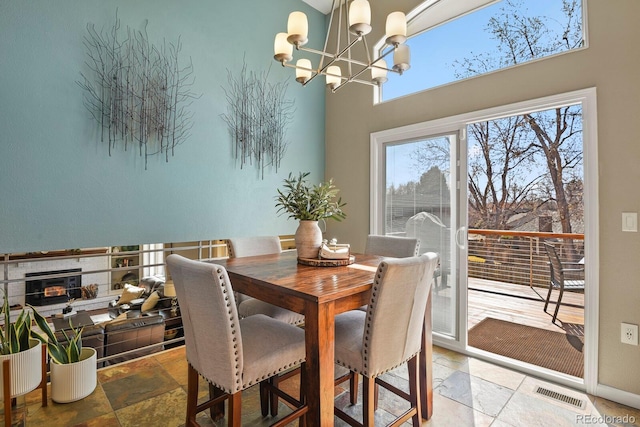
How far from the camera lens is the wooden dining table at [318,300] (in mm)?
1370

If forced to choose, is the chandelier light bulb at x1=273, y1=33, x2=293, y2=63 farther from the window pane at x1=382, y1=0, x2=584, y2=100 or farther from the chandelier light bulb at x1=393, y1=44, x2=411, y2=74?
the window pane at x1=382, y1=0, x2=584, y2=100

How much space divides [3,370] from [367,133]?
11.1 ft

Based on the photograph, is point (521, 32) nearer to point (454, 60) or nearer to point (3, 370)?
point (454, 60)

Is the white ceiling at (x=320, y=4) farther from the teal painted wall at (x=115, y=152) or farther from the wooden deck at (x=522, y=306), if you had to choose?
the wooden deck at (x=522, y=306)

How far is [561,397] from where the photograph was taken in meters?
2.21

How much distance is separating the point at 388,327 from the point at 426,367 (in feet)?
2.03

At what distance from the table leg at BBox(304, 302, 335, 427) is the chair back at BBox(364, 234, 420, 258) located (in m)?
1.23

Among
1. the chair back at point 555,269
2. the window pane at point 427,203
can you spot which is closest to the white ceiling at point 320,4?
the window pane at point 427,203

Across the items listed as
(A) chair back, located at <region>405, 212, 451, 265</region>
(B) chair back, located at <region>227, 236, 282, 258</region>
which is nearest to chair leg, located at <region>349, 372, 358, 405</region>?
(B) chair back, located at <region>227, 236, 282, 258</region>

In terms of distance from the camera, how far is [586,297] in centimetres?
227

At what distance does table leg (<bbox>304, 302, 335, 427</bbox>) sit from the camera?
4.48 ft

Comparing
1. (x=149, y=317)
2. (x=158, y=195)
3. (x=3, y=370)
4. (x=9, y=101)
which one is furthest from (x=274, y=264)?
(x=149, y=317)

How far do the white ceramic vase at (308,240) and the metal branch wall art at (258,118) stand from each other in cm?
147

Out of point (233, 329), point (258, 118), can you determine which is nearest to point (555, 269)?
point (258, 118)
